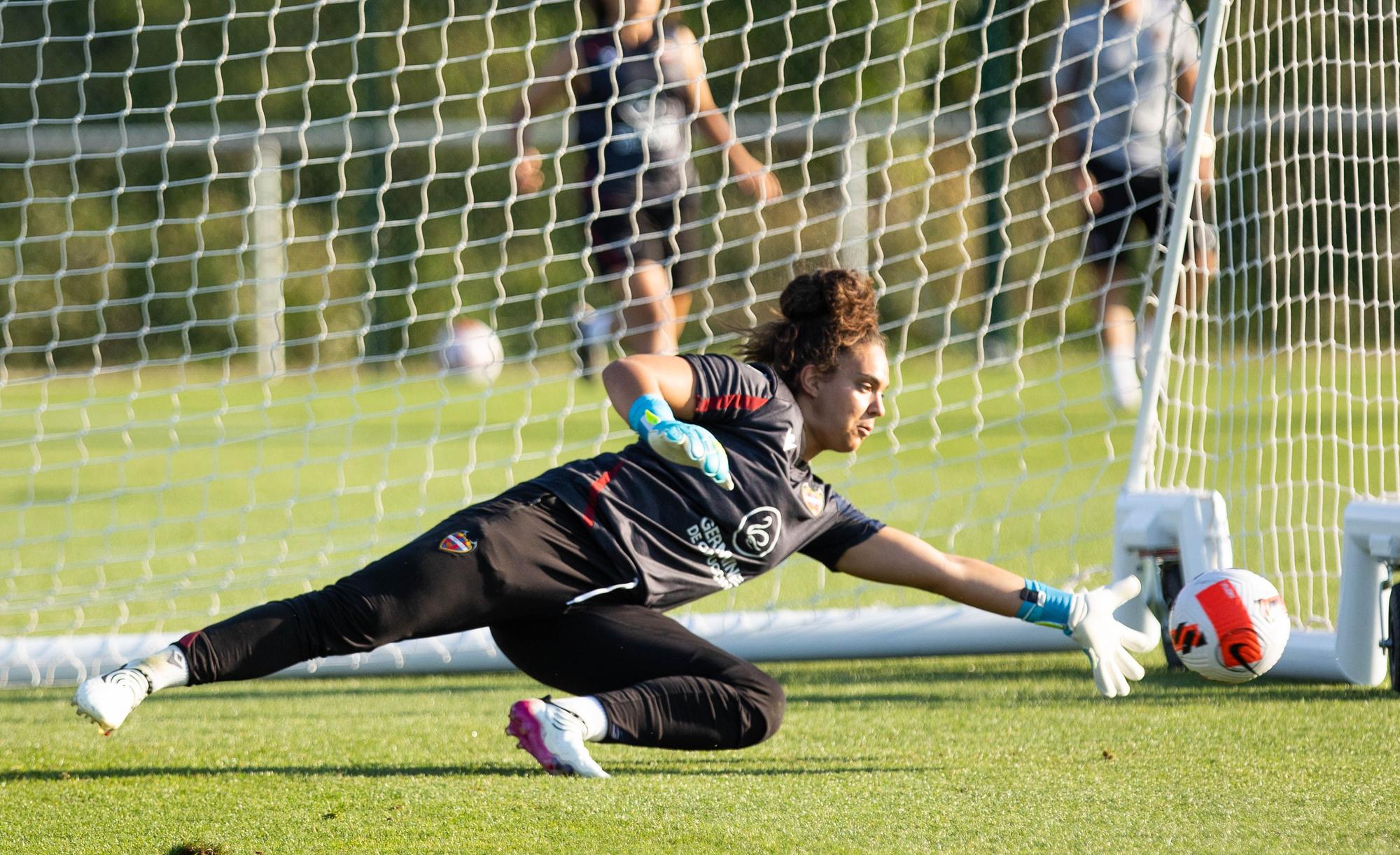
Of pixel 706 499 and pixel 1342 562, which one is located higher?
pixel 706 499

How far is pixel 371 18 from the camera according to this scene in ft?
36.5

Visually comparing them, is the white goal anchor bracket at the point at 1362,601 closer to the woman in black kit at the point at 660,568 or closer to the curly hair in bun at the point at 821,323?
the woman in black kit at the point at 660,568

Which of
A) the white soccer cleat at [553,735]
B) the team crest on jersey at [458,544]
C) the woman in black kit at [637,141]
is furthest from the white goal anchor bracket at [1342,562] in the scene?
the woman in black kit at [637,141]

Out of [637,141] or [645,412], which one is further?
[637,141]

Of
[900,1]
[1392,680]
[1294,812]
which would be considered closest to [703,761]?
[1294,812]

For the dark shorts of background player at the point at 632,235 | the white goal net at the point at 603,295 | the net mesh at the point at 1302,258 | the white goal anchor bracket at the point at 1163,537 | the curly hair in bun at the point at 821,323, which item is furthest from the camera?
the dark shorts of background player at the point at 632,235

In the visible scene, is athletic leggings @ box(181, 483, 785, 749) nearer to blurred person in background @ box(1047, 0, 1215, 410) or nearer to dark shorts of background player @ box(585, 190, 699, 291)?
blurred person in background @ box(1047, 0, 1215, 410)

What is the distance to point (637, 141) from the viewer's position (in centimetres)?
546

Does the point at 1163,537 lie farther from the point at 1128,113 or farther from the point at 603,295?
the point at 603,295

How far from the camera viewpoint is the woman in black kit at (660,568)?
2.62m

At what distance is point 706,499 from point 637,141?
284 cm

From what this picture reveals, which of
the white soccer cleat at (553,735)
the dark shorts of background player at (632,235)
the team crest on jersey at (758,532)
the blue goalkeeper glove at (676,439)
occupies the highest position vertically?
the dark shorts of background player at (632,235)

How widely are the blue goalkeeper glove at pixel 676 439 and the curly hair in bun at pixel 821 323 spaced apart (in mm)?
444

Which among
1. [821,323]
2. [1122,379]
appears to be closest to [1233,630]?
[821,323]
